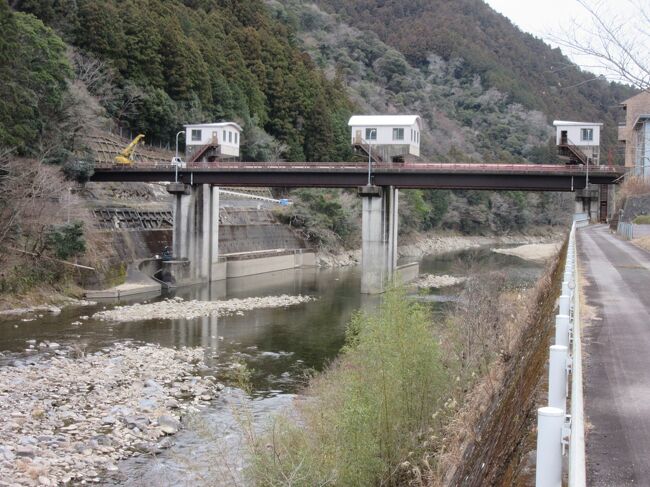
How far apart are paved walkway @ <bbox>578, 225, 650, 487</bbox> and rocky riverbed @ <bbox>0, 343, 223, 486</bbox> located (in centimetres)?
836

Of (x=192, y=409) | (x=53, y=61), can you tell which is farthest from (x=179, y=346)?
(x=53, y=61)

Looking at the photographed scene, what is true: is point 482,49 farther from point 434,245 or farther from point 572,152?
point 572,152

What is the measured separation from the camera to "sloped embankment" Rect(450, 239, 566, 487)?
192 inches

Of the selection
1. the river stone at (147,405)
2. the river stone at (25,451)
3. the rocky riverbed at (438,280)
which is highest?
the river stone at (25,451)

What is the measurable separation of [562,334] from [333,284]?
3891 centimetres

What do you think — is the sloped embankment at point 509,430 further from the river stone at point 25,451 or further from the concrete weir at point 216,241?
the concrete weir at point 216,241

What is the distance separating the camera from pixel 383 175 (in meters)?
39.5

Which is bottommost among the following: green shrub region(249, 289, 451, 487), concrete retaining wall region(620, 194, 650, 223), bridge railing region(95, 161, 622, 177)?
green shrub region(249, 289, 451, 487)

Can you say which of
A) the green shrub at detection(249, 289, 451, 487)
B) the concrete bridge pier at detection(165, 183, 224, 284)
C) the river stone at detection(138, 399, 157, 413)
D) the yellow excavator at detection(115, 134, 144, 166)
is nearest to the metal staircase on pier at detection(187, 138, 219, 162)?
the concrete bridge pier at detection(165, 183, 224, 284)

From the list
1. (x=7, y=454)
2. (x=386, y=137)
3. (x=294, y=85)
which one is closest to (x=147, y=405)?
(x=7, y=454)

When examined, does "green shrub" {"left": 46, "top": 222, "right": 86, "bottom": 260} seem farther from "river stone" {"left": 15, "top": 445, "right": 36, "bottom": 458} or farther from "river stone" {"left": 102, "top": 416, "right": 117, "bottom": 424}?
"river stone" {"left": 15, "top": 445, "right": 36, "bottom": 458}

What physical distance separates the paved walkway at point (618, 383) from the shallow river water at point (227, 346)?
15.8ft

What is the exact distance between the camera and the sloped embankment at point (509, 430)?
488 centimetres

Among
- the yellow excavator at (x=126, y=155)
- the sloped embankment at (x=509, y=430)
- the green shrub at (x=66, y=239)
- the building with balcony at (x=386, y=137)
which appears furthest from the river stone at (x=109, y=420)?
the yellow excavator at (x=126, y=155)
